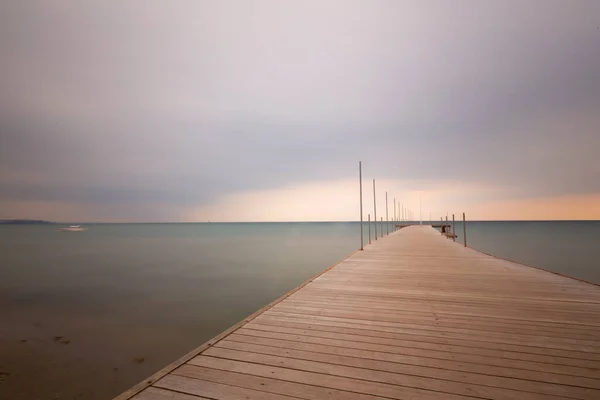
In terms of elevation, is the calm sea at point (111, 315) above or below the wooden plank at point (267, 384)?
below

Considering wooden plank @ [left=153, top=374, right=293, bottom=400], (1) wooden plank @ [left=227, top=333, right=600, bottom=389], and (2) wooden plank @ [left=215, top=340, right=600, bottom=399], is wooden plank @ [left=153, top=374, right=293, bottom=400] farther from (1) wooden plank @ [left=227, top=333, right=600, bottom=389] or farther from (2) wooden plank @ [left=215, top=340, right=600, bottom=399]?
(1) wooden plank @ [left=227, top=333, right=600, bottom=389]

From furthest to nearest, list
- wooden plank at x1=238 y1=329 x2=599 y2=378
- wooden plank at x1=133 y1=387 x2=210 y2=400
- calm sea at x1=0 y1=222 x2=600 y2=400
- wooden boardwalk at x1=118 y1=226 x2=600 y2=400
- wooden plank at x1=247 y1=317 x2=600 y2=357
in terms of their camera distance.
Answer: calm sea at x1=0 y1=222 x2=600 y2=400
wooden plank at x1=247 y1=317 x2=600 y2=357
wooden plank at x1=238 y1=329 x2=599 y2=378
wooden boardwalk at x1=118 y1=226 x2=600 y2=400
wooden plank at x1=133 y1=387 x2=210 y2=400

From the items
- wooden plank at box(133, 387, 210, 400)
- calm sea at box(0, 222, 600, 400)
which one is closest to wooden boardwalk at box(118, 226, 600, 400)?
wooden plank at box(133, 387, 210, 400)

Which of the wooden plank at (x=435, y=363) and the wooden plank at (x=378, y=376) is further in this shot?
the wooden plank at (x=435, y=363)

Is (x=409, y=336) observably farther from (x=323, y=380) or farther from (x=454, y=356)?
(x=323, y=380)

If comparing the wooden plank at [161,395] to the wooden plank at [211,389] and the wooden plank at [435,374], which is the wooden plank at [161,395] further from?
the wooden plank at [435,374]

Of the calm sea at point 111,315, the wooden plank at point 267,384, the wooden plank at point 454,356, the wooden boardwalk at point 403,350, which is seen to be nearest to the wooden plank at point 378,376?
the wooden boardwalk at point 403,350

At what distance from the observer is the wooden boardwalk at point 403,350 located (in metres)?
2.33

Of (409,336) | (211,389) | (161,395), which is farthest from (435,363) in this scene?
(161,395)

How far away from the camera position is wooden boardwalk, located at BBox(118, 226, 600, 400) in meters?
2.33

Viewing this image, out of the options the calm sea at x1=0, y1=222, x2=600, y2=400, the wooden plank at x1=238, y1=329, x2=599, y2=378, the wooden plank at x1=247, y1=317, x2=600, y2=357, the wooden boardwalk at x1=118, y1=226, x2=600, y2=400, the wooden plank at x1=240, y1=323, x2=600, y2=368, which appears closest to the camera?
the wooden boardwalk at x1=118, y1=226, x2=600, y2=400

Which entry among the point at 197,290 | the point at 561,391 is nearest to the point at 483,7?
the point at 561,391

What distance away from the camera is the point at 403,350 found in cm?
306

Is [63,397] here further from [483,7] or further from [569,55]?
[569,55]
